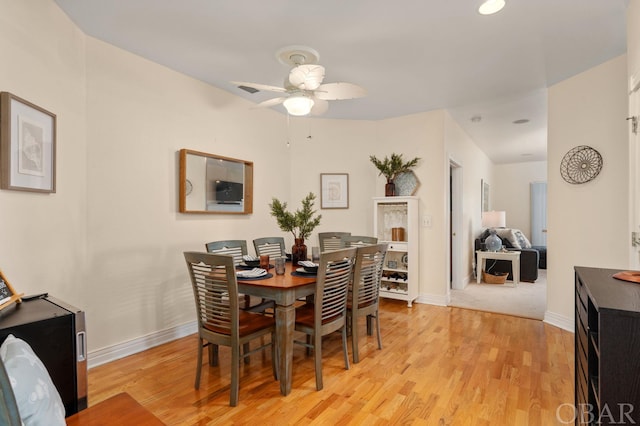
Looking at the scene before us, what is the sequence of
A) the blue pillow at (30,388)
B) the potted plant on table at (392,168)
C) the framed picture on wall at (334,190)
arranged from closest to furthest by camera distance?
the blue pillow at (30,388)
the potted plant on table at (392,168)
the framed picture on wall at (334,190)

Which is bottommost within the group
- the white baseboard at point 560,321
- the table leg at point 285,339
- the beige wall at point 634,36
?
the white baseboard at point 560,321

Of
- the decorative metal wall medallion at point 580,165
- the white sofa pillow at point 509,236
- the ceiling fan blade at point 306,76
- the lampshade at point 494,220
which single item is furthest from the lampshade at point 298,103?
the white sofa pillow at point 509,236

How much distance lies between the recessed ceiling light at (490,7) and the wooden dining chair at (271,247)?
269 centimetres

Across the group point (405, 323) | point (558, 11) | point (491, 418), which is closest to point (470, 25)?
point (558, 11)

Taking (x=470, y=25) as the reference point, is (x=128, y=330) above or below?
below

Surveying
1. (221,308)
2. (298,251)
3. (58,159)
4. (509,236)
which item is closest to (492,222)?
(509,236)

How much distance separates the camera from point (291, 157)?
15.3ft

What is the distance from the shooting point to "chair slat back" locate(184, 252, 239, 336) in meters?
1.99

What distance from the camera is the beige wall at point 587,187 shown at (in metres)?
2.95

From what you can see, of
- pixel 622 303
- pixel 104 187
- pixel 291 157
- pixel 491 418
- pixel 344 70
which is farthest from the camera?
pixel 291 157

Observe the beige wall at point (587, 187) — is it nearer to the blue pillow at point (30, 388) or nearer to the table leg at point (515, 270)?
the table leg at point (515, 270)

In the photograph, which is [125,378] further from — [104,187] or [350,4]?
[350,4]

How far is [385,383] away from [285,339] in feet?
2.67

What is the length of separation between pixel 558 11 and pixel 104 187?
3570mm
